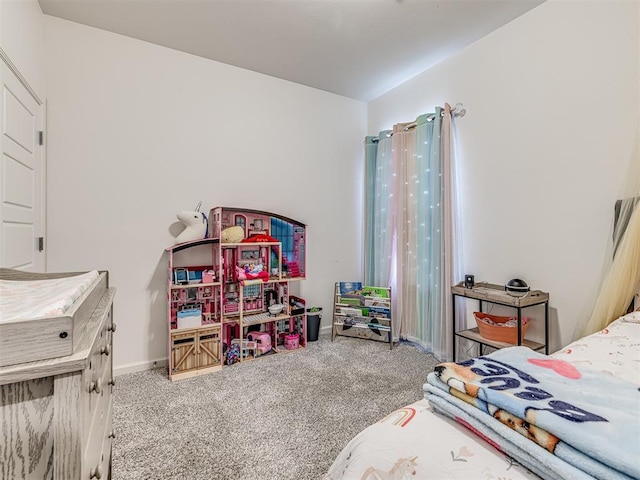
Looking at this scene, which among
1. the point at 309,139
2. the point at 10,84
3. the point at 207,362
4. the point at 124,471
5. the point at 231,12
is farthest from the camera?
the point at 309,139

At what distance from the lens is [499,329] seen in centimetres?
206

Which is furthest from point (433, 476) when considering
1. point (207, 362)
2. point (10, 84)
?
point (10, 84)

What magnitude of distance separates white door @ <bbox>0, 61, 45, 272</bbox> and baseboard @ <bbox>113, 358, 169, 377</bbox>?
948 millimetres

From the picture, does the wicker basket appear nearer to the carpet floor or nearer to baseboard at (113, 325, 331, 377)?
the carpet floor

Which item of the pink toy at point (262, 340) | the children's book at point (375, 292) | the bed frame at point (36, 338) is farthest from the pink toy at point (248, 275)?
Result: the bed frame at point (36, 338)

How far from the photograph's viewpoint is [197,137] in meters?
2.75

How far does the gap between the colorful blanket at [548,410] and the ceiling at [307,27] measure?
2.39 m

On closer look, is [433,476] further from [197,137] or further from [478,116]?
[197,137]

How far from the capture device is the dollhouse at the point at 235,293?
96.5 inches

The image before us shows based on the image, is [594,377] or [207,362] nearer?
[594,377]

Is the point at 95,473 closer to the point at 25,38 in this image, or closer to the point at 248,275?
the point at 248,275

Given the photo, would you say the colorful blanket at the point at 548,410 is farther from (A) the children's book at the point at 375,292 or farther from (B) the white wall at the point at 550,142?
(A) the children's book at the point at 375,292

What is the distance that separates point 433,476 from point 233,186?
8.94ft

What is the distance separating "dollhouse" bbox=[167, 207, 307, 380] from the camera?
96.5 inches
